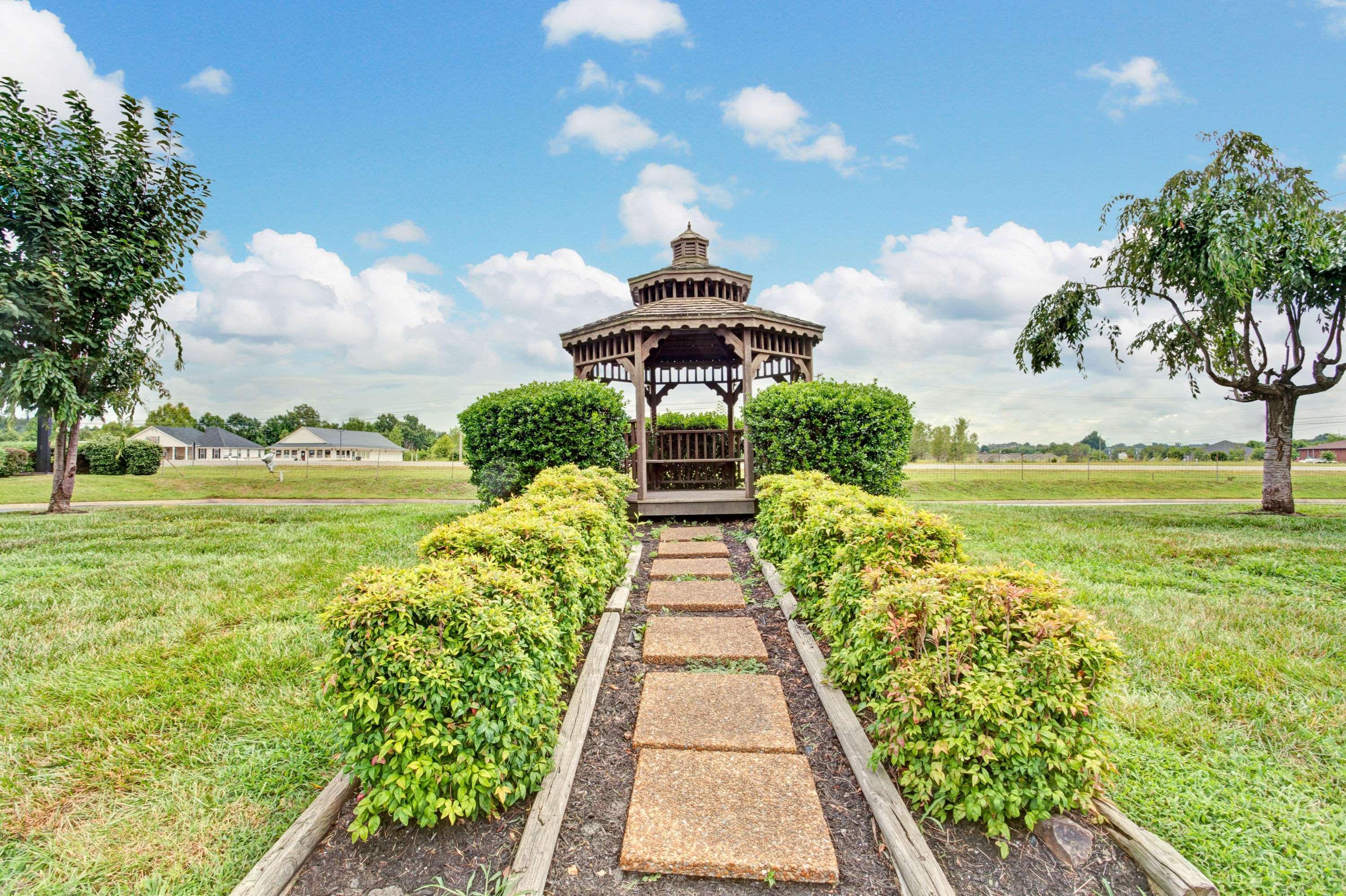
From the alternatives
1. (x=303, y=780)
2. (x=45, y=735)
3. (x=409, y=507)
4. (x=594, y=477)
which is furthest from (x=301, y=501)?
(x=303, y=780)

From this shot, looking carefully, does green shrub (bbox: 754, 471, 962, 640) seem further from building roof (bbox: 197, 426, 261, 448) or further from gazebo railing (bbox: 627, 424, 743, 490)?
building roof (bbox: 197, 426, 261, 448)

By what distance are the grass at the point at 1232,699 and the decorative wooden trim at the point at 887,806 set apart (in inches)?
37.5

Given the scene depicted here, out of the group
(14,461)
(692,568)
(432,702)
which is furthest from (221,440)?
(432,702)

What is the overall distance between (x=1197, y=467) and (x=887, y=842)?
46.1 metres

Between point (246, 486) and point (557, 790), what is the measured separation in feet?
78.4

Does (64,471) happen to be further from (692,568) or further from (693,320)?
(692,568)

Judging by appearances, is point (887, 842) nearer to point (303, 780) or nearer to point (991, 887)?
point (991, 887)

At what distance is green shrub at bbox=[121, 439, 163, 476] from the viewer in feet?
81.9

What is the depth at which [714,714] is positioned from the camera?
9.93 ft

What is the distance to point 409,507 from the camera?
14.4m

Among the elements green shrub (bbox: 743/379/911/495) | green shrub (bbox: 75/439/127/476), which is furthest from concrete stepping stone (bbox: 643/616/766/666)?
green shrub (bbox: 75/439/127/476)

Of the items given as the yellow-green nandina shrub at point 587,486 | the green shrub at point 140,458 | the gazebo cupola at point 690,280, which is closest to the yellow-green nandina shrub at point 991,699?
the yellow-green nandina shrub at point 587,486

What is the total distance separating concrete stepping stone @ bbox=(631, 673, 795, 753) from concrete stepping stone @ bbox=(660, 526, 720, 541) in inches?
162

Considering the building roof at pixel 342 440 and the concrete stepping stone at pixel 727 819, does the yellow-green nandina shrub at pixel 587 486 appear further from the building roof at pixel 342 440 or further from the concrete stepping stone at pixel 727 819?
the building roof at pixel 342 440
